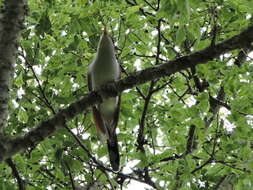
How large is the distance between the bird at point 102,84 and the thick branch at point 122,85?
930 mm

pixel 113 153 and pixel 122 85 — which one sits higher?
pixel 113 153

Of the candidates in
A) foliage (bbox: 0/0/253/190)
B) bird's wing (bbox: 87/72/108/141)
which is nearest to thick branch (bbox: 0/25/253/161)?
foliage (bbox: 0/0/253/190)

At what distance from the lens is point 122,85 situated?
321 centimetres

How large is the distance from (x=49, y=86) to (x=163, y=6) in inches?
84.7

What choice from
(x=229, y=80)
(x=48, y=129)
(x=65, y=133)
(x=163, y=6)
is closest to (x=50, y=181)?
(x=65, y=133)

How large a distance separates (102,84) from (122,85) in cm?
98

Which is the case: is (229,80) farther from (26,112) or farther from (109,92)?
(26,112)

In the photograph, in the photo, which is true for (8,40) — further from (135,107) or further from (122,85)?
(135,107)

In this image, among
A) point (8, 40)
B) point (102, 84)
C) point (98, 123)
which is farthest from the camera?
point (98, 123)

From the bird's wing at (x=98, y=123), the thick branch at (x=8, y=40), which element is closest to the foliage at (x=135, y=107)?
the bird's wing at (x=98, y=123)

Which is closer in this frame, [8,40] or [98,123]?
[8,40]

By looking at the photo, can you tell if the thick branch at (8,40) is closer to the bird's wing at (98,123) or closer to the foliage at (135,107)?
the foliage at (135,107)

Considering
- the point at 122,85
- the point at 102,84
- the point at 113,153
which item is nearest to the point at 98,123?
the point at 113,153

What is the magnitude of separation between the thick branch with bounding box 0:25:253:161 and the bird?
36.6 inches
